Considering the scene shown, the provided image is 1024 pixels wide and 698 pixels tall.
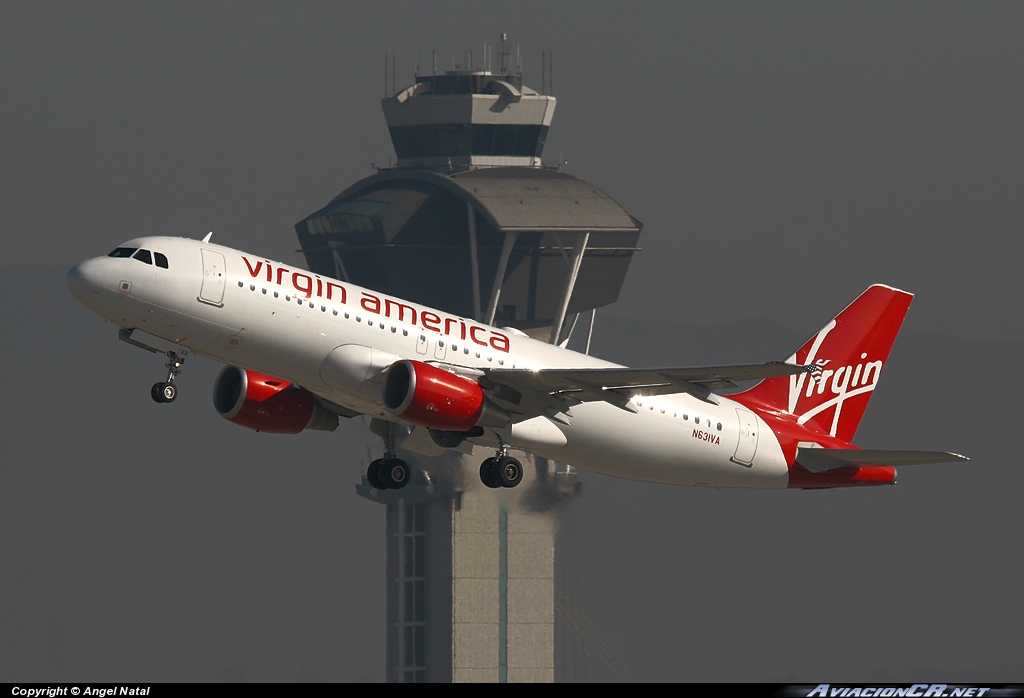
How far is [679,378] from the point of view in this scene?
59312 millimetres

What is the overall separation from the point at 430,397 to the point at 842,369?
756 inches

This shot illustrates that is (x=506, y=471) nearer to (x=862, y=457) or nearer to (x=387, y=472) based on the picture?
(x=387, y=472)

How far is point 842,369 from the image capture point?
235ft

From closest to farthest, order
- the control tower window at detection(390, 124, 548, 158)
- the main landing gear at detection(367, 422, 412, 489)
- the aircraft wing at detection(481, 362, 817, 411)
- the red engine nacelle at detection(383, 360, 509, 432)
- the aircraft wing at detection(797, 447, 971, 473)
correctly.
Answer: the red engine nacelle at detection(383, 360, 509, 432), the aircraft wing at detection(481, 362, 817, 411), the aircraft wing at detection(797, 447, 971, 473), the main landing gear at detection(367, 422, 412, 489), the control tower window at detection(390, 124, 548, 158)

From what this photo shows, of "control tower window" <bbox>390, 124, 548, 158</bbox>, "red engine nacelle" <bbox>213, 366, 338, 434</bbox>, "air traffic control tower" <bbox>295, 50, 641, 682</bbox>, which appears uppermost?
"red engine nacelle" <bbox>213, 366, 338, 434</bbox>

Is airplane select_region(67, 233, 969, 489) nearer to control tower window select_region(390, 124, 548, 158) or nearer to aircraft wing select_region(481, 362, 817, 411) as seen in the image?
aircraft wing select_region(481, 362, 817, 411)

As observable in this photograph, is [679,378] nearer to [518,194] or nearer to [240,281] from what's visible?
[240,281]

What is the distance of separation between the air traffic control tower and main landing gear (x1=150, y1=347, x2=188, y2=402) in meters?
110

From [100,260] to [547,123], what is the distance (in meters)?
136

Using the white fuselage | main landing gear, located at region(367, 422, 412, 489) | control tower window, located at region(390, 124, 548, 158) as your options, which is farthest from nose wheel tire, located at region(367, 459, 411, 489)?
control tower window, located at region(390, 124, 548, 158)

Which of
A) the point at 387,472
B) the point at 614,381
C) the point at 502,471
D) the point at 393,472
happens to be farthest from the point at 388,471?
the point at 614,381

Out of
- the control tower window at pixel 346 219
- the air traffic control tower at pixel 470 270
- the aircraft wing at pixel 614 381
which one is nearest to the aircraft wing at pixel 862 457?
the aircraft wing at pixel 614 381

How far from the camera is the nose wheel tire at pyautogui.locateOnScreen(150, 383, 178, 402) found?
5784 cm
